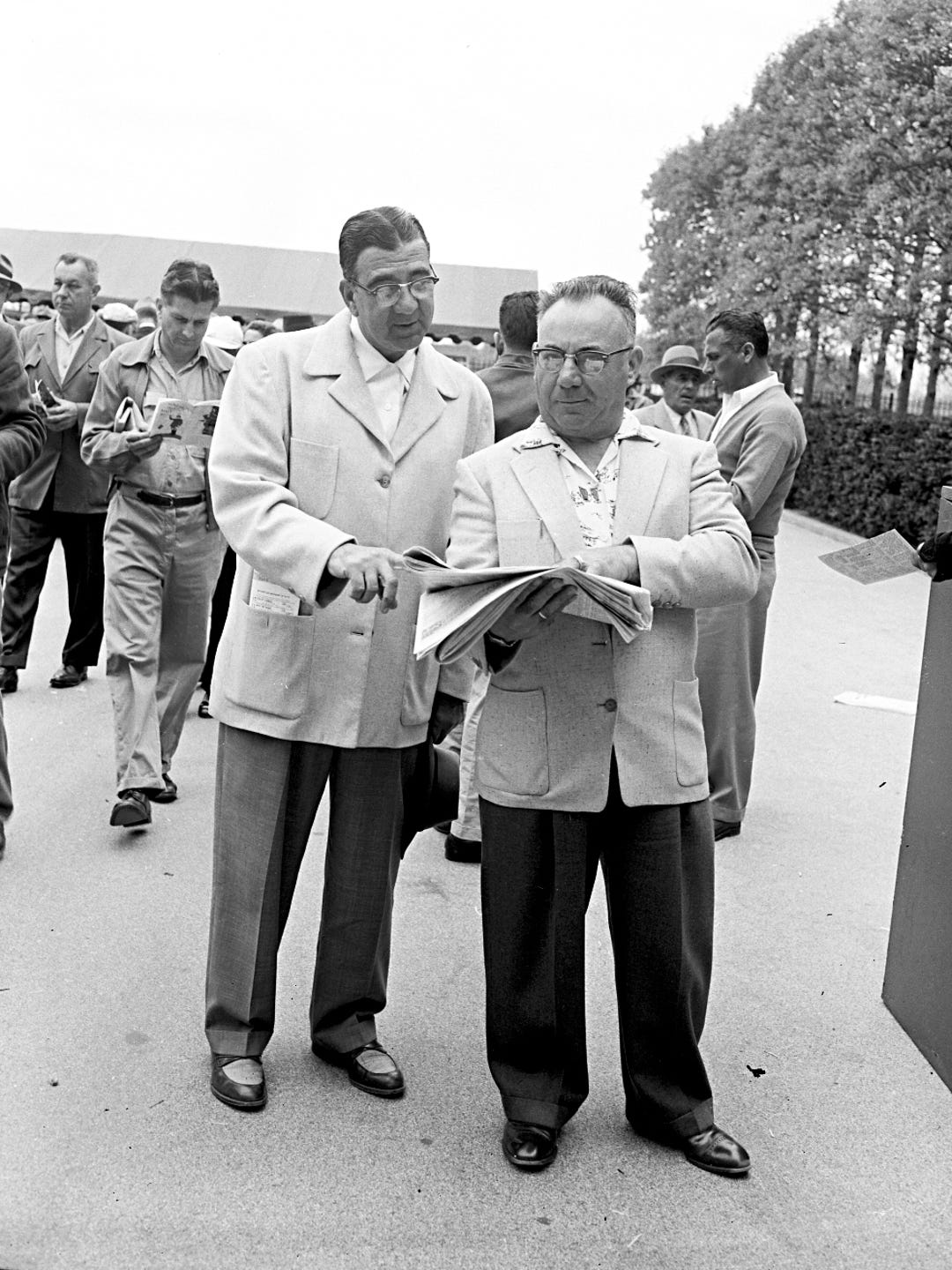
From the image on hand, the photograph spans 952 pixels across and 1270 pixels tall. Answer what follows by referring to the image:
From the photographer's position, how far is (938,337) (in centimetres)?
2127

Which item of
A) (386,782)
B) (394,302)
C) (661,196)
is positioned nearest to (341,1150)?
(386,782)

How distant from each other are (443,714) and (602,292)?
1226 mm

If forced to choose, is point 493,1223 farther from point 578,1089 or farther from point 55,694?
point 55,694

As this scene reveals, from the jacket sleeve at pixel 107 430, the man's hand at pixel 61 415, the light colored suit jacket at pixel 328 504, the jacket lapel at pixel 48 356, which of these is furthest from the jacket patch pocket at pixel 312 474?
the jacket lapel at pixel 48 356

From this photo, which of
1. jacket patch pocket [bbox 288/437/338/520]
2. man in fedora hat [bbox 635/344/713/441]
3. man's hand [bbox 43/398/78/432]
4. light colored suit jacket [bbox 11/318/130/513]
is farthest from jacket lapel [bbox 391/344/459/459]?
light colored suit jacket [bbox 11/318/130/513]

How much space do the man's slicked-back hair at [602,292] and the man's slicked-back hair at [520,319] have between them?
282 cm

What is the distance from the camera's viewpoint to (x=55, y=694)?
27.3 feet

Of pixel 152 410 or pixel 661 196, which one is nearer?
pixel 152 410

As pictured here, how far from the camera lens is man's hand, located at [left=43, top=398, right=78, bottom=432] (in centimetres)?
758

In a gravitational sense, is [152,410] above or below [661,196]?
below

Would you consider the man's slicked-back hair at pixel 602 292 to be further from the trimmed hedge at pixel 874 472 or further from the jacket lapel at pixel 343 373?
the trimmed hedge at pixel 874 472

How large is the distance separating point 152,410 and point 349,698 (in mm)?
3015

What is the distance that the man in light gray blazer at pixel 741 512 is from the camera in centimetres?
601

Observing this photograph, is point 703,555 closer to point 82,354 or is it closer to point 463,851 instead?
point 463,851
